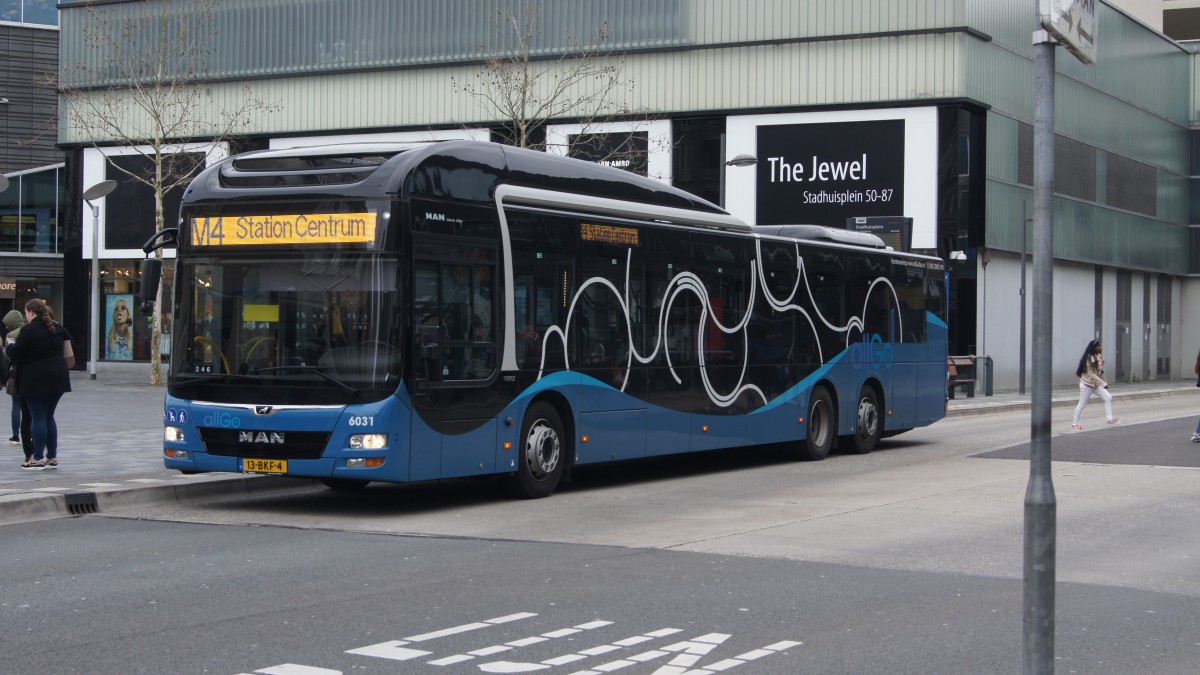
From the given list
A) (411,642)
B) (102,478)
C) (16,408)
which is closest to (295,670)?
(411,642)

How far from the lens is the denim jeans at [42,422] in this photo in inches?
590

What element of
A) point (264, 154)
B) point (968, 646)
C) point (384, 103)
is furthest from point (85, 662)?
point (384, 103)

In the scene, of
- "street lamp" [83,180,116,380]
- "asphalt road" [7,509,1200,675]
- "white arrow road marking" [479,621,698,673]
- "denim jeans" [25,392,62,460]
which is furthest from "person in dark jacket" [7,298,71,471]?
"street lamp" [83,180,116,380]

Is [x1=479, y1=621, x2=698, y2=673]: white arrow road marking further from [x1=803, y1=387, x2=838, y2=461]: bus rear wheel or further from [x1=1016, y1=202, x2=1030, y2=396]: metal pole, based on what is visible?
[x1=1016, y1=202, x2=1030, y2=396]: metal pole

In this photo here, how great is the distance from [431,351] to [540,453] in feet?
6.49

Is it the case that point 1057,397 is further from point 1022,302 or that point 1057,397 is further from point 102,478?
point 102,478

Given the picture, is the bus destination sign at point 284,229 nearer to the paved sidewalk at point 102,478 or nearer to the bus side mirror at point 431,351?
the bus side mirror at point 431,351

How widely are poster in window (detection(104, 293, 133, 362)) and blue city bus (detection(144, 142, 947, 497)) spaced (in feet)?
110

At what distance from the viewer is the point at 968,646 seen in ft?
24.4

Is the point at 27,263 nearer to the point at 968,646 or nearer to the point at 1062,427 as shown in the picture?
the point at 1062,427

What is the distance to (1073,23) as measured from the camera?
5129 mm

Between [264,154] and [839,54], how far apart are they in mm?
27916

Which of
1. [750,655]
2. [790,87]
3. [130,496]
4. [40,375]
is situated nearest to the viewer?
[750,655]

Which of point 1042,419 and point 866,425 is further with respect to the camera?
point 866,425
